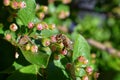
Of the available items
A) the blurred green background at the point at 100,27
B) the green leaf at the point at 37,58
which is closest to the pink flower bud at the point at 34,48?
the green leaf at the point at 37,58

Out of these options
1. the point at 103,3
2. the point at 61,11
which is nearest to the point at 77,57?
the point at 61,11

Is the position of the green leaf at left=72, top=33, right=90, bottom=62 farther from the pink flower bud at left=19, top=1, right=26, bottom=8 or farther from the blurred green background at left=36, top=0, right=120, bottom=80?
the blurred green background at left=36, top=0, right=120, bottom=80

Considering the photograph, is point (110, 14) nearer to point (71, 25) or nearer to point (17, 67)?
point (71, 25)

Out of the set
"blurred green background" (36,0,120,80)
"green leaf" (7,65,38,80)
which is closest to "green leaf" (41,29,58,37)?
"green leaf" (7,65,38,80)

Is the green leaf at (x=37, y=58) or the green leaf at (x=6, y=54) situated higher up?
the green leaf at (x=37, y=58)

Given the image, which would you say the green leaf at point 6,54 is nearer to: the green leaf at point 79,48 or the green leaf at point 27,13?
the green leaf at point 27,13

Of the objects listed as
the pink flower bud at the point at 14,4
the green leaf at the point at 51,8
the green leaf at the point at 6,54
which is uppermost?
the pink flower bud at the point at 14,4

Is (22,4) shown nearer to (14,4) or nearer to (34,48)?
(14,4)
